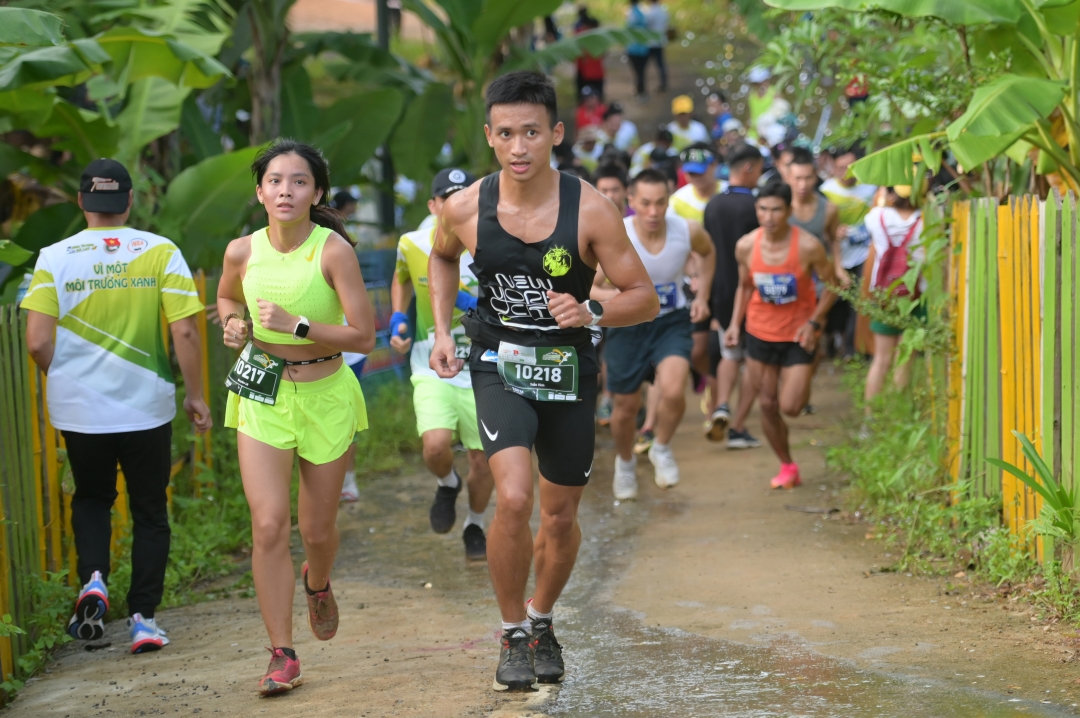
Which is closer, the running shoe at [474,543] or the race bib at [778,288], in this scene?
the running shoe at [474,543]

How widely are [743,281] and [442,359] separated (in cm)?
480

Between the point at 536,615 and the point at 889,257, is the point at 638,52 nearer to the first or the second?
the point at 889,257

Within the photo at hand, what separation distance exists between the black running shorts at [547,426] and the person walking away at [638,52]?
18.2 m

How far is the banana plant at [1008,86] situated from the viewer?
574 cm

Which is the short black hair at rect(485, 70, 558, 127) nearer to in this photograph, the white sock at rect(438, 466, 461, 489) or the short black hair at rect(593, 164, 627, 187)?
the white sock at rect(438, 466, 461, 489)

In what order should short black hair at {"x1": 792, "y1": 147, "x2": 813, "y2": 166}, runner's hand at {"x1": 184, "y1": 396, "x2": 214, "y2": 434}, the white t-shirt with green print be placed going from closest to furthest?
the white t-shirt with green print < runner's hand at {"x1": 184, "y1": 396, "x2": 214, "y2": 434} < short black hair at {"x1": 792, "y1": 147, "x2": 813, "y2": 166}

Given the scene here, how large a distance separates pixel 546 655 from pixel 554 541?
440 mm

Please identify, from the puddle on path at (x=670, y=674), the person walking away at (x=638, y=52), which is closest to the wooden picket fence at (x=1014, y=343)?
the puddle on path at (x=670, y=674)

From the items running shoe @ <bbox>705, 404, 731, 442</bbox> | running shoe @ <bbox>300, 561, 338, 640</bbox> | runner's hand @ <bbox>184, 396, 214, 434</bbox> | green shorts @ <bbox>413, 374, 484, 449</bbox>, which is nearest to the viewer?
running shoe @ <bbox>300, 561, 338, 640</bbox>

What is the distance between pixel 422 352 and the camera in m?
7.24

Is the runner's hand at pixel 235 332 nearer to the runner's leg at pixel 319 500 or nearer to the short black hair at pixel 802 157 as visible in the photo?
the runner's leg at pixel 319 500

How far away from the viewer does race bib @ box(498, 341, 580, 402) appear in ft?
15.1

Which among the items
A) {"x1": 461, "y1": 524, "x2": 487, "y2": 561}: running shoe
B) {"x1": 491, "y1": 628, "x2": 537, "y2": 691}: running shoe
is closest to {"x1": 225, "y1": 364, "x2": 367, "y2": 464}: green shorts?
{"x1": 491, "y1": 628, "x2": 537, "y2": 691}: running shoe

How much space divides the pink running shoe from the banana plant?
258cm
